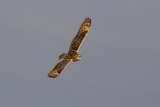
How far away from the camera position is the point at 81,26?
2427 inches

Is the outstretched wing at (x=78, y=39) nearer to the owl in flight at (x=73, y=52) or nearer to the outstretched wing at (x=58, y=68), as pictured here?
the owl in flight at (x=73, y=52)

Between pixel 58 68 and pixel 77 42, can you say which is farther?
pixel 77 42

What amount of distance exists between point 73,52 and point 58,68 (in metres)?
3.10

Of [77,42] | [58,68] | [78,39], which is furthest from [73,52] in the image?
[58,68]

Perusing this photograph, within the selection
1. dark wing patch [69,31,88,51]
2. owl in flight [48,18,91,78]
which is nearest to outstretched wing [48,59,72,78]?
owl in flight [48,18,91,78]

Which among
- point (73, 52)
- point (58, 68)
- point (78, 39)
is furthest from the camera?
point (78, 39)

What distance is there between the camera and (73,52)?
60188mm

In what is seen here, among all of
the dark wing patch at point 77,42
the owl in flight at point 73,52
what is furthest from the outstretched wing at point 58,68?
the dark wing patch at point 77,42

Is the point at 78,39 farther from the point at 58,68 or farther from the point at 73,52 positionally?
the point at 58,68

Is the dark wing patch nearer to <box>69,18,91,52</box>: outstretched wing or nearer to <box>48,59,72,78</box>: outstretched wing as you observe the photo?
<box>69,18,91,52</box>: outstretched wing

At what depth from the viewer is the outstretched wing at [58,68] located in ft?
190

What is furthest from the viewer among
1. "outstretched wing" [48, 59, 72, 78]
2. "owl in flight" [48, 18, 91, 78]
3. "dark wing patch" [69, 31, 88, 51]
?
"dark wing patch" [69, 31, 88, 51]

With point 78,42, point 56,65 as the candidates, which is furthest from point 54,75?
point 78,42

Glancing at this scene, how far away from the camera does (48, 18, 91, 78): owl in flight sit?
191 ft
